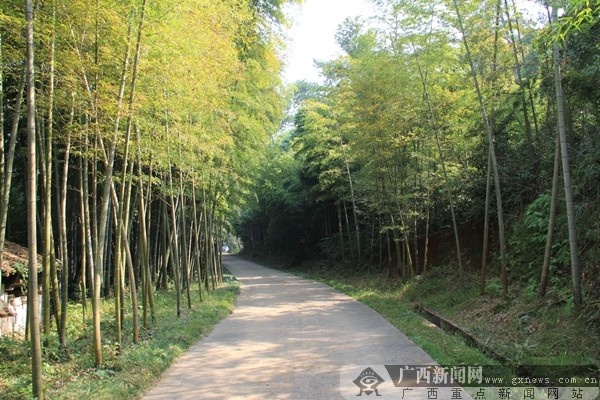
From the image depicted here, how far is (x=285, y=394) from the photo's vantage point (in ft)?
12.1

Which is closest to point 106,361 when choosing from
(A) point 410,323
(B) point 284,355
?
(B) point 284,355

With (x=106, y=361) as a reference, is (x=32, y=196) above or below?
above

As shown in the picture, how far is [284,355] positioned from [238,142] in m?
6.53

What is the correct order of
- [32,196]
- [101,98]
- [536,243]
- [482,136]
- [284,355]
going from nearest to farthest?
[32,196] < [101,98] < [284,355] < [536,243] < [482,136]

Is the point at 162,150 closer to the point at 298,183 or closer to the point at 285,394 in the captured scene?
the point at 285,394

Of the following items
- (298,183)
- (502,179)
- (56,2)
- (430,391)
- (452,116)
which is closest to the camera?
(430,391)

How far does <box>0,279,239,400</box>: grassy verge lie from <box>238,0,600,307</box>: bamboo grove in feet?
14.7

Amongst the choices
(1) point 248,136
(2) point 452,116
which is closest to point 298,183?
(1) point 248,136

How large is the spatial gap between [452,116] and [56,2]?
732 cm

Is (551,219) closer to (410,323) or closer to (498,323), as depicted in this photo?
(498,323)

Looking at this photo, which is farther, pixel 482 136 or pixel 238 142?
pixel 238 142

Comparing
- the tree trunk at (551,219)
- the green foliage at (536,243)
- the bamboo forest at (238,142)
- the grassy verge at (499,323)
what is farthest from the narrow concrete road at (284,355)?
the green foliage at (536,243)

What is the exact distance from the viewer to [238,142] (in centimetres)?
1062

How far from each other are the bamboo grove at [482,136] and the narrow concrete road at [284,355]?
2.14 meters
